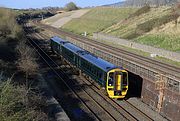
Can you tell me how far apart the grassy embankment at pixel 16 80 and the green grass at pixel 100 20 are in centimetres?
3680

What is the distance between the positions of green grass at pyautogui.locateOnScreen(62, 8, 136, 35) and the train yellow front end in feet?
211

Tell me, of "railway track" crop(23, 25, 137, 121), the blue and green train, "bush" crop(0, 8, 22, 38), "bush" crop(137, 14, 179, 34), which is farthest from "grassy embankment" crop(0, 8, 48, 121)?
"bush" crop(137, 14, 179, 34)

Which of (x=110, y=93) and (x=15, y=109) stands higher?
(x=15, y=109)

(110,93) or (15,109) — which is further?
(110,93)

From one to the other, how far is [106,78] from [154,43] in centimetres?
3055

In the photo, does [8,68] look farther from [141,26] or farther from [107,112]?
[141,26]

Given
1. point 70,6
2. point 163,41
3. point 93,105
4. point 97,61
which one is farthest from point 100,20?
point 70,6

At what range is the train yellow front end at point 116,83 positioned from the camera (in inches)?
911

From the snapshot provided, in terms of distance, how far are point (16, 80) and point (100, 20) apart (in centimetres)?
7775

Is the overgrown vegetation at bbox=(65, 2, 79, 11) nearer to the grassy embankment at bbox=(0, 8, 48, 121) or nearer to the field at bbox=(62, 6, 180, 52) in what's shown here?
the field at bbox=(62, 6, 180, 52)

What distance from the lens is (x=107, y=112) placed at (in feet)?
70.8

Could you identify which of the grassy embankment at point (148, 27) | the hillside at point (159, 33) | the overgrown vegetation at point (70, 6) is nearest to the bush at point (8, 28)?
the grassy embankment at point (148, 27)

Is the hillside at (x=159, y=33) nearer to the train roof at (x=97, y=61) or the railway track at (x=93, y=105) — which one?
the train roof at (x=97, y=61)

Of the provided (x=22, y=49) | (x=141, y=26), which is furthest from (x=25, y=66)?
(x=141, y=26)
